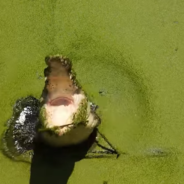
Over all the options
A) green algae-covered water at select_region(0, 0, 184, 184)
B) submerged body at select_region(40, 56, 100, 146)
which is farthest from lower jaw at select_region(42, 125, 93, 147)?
green algae-covered water at select_region(0, 0, 184, 184)

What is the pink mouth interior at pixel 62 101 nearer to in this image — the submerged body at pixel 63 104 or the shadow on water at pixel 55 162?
the submerged body at pixel 63 104

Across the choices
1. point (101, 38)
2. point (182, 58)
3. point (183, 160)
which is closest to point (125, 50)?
point (101, 38)

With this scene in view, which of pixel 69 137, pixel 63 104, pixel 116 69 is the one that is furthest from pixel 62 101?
pixel 116 69

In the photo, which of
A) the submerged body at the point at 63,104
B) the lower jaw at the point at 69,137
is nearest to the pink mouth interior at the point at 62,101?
the submerged body at the point at 63,104

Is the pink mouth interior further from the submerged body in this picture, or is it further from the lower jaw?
the lower jaw

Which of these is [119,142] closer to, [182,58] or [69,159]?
[69,159]
